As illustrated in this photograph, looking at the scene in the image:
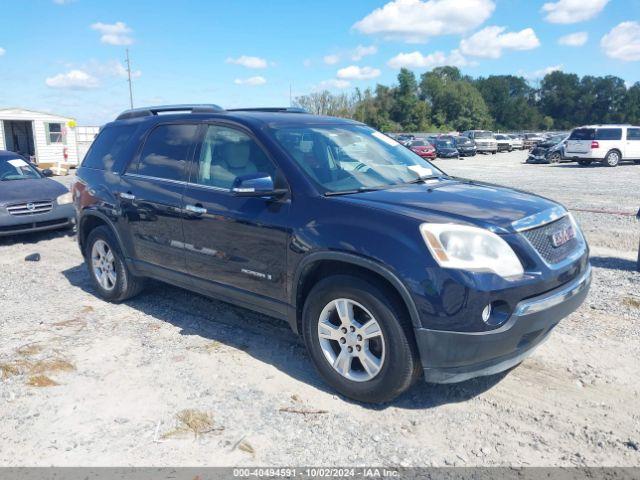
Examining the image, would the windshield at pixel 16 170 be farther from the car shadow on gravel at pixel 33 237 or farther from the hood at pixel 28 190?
the car shadow on gravel at pixel 33 237

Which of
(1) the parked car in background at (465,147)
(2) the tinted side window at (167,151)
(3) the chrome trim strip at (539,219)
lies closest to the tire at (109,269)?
(2) the tinted side window at (167,151)

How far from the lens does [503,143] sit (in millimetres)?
44969

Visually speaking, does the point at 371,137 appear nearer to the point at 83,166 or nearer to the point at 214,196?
the point at 214,196

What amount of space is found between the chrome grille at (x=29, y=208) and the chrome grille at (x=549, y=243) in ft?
27.1

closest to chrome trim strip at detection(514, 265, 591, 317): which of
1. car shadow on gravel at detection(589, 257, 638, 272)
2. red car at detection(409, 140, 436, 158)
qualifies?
car shadow on gravel at detection(589, 257, 638, 272)

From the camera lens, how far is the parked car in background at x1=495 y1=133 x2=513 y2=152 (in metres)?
44.7

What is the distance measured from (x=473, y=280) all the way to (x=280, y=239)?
1411 millimetres

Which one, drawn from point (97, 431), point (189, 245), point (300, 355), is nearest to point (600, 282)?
point (300, 355)

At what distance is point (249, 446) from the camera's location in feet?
10.4

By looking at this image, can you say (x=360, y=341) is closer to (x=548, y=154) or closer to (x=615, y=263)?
(x=615, y=263)

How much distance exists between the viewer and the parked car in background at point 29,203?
8.71 meters

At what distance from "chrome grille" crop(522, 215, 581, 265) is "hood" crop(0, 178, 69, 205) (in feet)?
27.3

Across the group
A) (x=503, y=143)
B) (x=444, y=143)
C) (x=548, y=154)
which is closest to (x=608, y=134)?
(x=548, y=154)

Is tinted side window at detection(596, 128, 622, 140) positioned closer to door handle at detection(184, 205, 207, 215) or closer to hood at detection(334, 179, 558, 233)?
hood at detection(334, 179, 558, 233)
